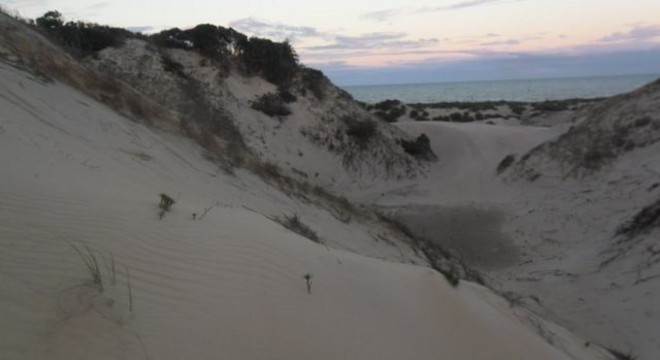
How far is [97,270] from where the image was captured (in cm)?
325

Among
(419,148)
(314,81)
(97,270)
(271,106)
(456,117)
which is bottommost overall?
(419,148)

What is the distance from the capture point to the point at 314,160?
67.8ft

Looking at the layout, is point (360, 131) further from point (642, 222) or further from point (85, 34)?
point (642, 222)

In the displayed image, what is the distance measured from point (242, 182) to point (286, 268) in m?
5.49

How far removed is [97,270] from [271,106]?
1851 cm

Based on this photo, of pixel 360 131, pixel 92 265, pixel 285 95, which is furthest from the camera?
pixel 285 95

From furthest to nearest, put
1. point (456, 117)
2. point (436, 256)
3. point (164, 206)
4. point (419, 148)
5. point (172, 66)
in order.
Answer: point (456, 117), point (419, 148), point (172, 66), point (436, 256), point (164, 206)

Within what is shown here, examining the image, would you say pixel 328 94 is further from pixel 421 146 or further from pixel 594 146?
pixel 594 146

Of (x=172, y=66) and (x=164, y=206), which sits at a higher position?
(x=172, y=66)

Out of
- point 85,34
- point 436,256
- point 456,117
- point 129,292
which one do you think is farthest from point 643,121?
point 456,117

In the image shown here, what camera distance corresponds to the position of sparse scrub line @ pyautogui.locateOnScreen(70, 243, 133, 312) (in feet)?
10.4

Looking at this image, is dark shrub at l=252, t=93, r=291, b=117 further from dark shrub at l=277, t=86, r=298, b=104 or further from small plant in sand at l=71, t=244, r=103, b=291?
small plant in sand at l=71, t=244, r=103, b=291

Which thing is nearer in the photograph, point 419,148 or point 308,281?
point 308,281

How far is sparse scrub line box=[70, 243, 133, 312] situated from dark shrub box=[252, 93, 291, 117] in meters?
17.9
